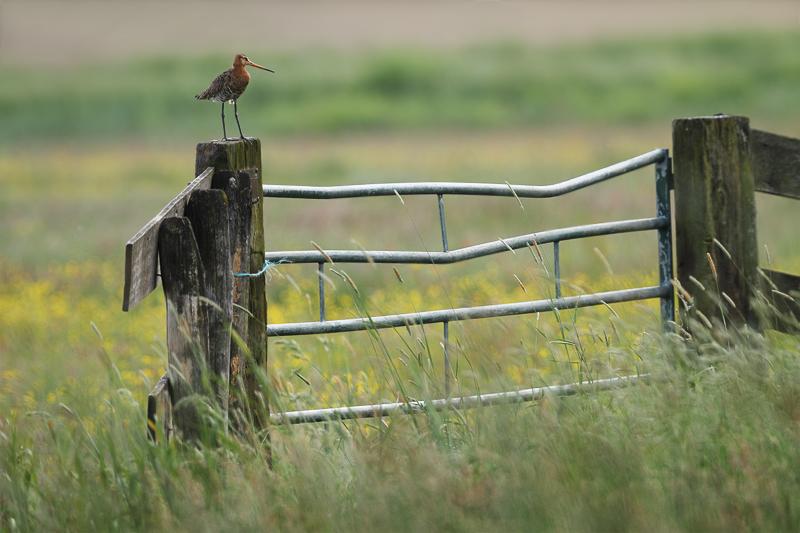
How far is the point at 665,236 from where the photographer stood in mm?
4574

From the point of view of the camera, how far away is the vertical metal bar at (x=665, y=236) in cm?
446

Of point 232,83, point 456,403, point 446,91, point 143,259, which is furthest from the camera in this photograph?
point 446,91

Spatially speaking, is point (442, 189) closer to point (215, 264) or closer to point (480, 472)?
point (215, 264)

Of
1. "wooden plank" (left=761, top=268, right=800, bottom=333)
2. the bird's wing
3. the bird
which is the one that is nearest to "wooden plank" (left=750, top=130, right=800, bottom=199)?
"wooden plank" (left=761, top=268, right=800, bottom=333)

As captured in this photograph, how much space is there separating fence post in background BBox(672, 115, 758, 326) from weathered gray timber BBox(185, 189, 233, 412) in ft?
7.05

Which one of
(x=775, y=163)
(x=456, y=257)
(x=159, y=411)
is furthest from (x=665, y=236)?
(x=159, y=411)

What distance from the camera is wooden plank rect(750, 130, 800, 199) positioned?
4324 mm

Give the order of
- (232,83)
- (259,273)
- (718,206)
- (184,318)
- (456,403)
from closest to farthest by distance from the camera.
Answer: (184,318) → (456,403) → (259,273) → (232,83) → (718,206)

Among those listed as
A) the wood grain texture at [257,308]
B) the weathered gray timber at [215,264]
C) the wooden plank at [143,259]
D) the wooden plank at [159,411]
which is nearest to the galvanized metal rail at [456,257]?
the wood grain texture at [257,308]

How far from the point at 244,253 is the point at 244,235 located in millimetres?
66

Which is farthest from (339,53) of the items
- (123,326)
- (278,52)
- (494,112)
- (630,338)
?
(630,338)

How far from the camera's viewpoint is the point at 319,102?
Result: 104 feet

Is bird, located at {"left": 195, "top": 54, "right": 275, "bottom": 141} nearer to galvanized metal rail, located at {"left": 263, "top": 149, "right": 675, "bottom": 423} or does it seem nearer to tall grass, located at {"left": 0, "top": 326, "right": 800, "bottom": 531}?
galvanized metal rail, located at {"left": 263, "top": 149, "right": 675, "bottom": 423}

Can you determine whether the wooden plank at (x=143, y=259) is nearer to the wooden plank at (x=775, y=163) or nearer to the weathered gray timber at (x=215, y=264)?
the weathered gray timber at (x=215, y=264)
